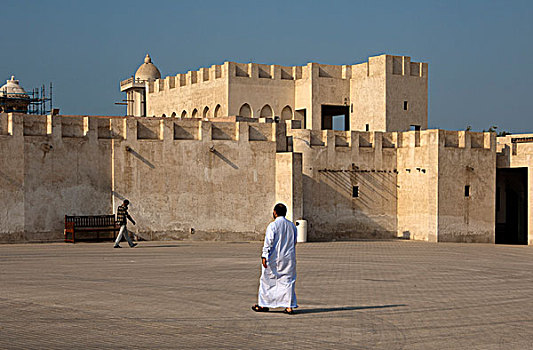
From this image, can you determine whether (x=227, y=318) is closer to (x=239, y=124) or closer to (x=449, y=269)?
(x=449, y=269)

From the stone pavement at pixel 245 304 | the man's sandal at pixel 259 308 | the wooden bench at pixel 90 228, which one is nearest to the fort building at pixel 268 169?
the wooden bench at pixel 90 228

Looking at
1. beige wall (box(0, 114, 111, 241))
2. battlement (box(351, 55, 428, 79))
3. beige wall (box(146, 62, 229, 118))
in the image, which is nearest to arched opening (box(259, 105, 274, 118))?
beige wall (box(146, 62, 229, 118))

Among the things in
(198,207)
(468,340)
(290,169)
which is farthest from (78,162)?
(468,340)

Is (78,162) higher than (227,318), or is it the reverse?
(78,162)

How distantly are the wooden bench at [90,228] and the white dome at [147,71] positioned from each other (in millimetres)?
31440

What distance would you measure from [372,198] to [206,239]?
28.0 feet

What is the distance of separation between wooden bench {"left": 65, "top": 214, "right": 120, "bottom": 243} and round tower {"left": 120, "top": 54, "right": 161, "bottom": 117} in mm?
30699

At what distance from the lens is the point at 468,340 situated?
893 cm

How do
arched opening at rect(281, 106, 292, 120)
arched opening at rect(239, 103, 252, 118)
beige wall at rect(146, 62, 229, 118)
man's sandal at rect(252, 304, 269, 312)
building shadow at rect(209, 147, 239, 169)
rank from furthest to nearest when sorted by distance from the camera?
arched opening at rect(281, 106, 292, 120), beige wall at rect(146, 62, 229, 118), arched opening at rect(239, 103, 252, 118), building shadow at rect(209, 147, 239, 169), man's sandal at rect(252, 304, 269, 312)

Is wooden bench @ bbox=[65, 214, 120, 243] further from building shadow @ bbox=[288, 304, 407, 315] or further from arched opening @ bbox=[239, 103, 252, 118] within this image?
arched opening @ bbox=[239, 103, 252, 118]

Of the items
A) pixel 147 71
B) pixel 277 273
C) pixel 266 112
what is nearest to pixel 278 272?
pixel 277 273

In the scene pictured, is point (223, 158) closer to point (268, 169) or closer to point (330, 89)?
point (268, 169)

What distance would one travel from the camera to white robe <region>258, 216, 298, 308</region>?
35.2 ft

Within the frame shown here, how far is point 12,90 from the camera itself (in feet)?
178
